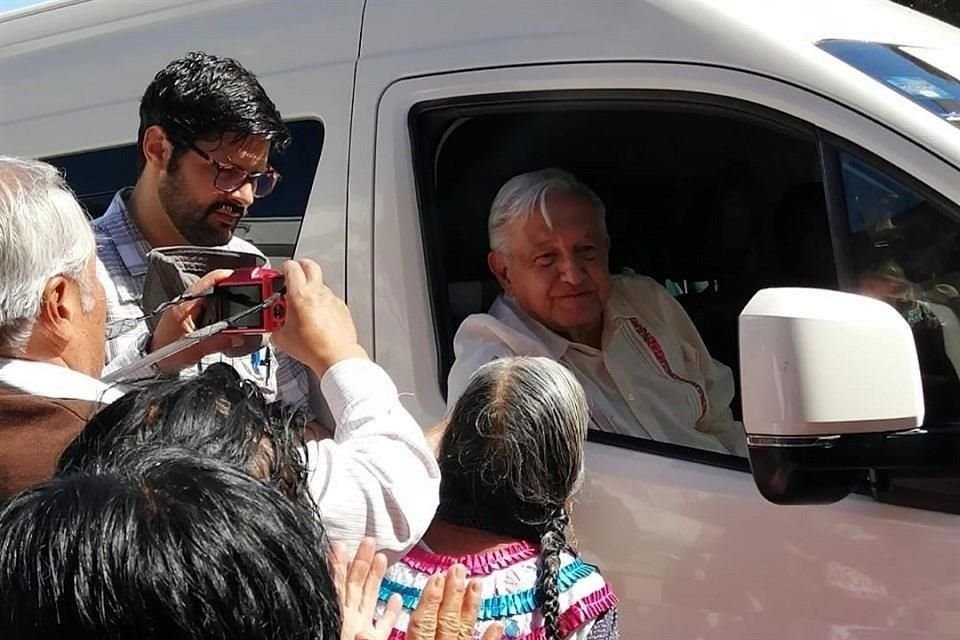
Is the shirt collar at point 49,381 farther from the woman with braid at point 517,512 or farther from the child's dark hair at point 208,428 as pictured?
the woman with braid at point 517,512

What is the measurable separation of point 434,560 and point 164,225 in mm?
1063

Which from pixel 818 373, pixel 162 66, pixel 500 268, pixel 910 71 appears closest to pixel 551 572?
pixel 818 373

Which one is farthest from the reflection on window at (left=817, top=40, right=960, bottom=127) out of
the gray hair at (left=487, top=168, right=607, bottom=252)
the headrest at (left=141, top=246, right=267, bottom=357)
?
the headrest at (left=141, top=246, right=267, bottom=357)

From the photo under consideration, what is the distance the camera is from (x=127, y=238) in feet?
8.74

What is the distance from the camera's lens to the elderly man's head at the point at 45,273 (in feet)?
5.21

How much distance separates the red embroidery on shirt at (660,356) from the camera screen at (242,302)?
1.01 m

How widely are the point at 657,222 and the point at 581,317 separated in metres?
0.49

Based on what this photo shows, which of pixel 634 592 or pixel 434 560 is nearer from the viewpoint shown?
pixel 434 560

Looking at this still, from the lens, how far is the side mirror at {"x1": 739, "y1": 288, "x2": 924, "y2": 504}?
5.45 ft

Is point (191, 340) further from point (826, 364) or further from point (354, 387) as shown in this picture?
point (826, 364)

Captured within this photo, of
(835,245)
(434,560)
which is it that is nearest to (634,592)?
(434,560)

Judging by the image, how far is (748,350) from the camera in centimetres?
170

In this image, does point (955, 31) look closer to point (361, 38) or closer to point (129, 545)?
point (361, 38)

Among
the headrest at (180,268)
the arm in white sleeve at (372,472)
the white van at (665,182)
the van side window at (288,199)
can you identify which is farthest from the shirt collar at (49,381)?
the van side window at (288,199)
